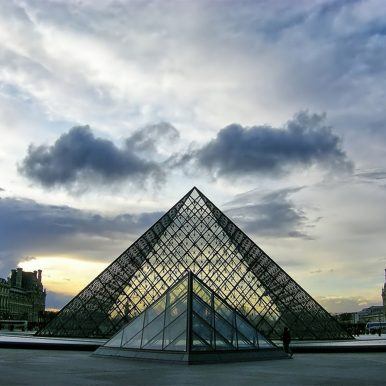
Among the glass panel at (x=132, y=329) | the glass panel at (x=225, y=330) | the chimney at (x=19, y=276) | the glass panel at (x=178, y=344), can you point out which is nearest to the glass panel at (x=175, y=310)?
the glass panel at (x=178, y=344)

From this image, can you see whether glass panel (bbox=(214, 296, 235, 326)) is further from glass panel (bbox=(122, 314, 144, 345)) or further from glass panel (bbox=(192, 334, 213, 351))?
glass panel (bbox=(122, 314, 144, 345))

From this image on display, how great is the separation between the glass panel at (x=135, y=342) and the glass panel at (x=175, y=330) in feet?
4.48

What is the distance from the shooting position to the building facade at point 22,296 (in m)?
142

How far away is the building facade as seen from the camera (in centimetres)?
14248

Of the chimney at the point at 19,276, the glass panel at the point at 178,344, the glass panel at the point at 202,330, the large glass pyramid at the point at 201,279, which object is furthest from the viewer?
the chimney at the point at 19,276

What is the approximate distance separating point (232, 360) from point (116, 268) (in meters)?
19.5

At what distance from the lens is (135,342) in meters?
17.5

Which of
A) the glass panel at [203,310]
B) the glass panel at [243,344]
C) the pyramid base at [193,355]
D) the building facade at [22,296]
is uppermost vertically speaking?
the building facade at [22,296]

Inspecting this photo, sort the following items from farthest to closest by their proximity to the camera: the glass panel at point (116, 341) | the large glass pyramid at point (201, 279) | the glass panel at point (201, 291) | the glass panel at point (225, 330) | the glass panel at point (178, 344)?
the large glass pyramid at point (201, 279) < the glass panel at point (116, 341) < the glass panel at point (201, 291) < the glass panel at point (225, 330) < the glass panel at point (178, 344)

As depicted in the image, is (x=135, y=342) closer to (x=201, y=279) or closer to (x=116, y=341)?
(x=116, y=341)

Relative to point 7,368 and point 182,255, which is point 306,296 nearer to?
point 182,255

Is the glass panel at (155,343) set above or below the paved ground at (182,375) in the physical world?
above

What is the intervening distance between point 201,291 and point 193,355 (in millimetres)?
3525

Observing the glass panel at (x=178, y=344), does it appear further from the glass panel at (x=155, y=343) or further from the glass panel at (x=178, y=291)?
the glass panel at (x=178, y=291)
